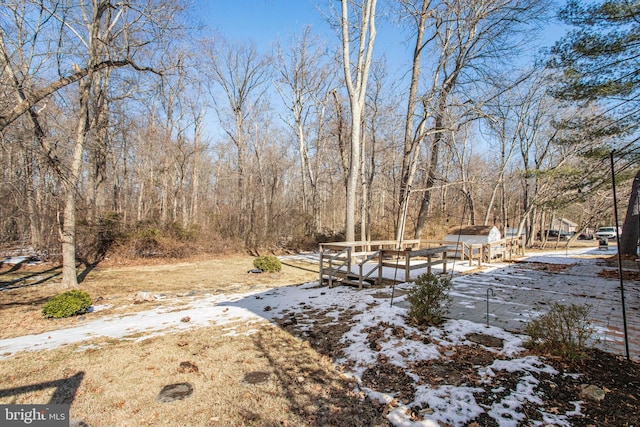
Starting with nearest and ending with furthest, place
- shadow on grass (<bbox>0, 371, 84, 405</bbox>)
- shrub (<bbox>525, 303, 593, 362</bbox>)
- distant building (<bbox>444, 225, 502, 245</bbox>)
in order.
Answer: shadow on grass (<bbox>0, 371, 84, 405</bbox>)
shrub (<bbox>525, 303, 593, 362</bbox>)
distant building (<bbox>444, 225, 502, 245</bbox>)

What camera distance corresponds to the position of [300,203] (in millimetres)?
27141

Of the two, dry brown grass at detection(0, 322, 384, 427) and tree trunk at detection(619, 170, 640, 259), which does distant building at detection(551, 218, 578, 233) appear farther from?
dry brown grass at detection(0, 322, 384, 427)

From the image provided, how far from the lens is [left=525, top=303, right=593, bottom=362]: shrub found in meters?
3.13

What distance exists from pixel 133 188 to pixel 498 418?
2924 centimetres

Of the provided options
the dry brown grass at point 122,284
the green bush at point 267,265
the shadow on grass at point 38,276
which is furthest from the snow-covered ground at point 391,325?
the shadow on grass at point 38,276

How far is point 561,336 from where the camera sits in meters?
3.31

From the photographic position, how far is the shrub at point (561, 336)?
3.13 meters

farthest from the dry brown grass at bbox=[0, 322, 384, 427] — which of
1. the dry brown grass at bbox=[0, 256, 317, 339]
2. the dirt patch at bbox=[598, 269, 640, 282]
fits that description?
the dirt patch at bbox=[598, 269, 640, 282]

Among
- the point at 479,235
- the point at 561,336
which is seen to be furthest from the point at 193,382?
the point at 479,235

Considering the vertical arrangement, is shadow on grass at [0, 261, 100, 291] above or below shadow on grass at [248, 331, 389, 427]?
above

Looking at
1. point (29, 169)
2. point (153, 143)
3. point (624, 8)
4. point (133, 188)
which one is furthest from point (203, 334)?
point (133, 188)

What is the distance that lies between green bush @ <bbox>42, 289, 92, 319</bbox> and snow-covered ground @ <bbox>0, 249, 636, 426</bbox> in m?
0.69

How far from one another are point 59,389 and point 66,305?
3877mm

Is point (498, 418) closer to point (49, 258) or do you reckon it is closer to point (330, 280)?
point (330, 280)
